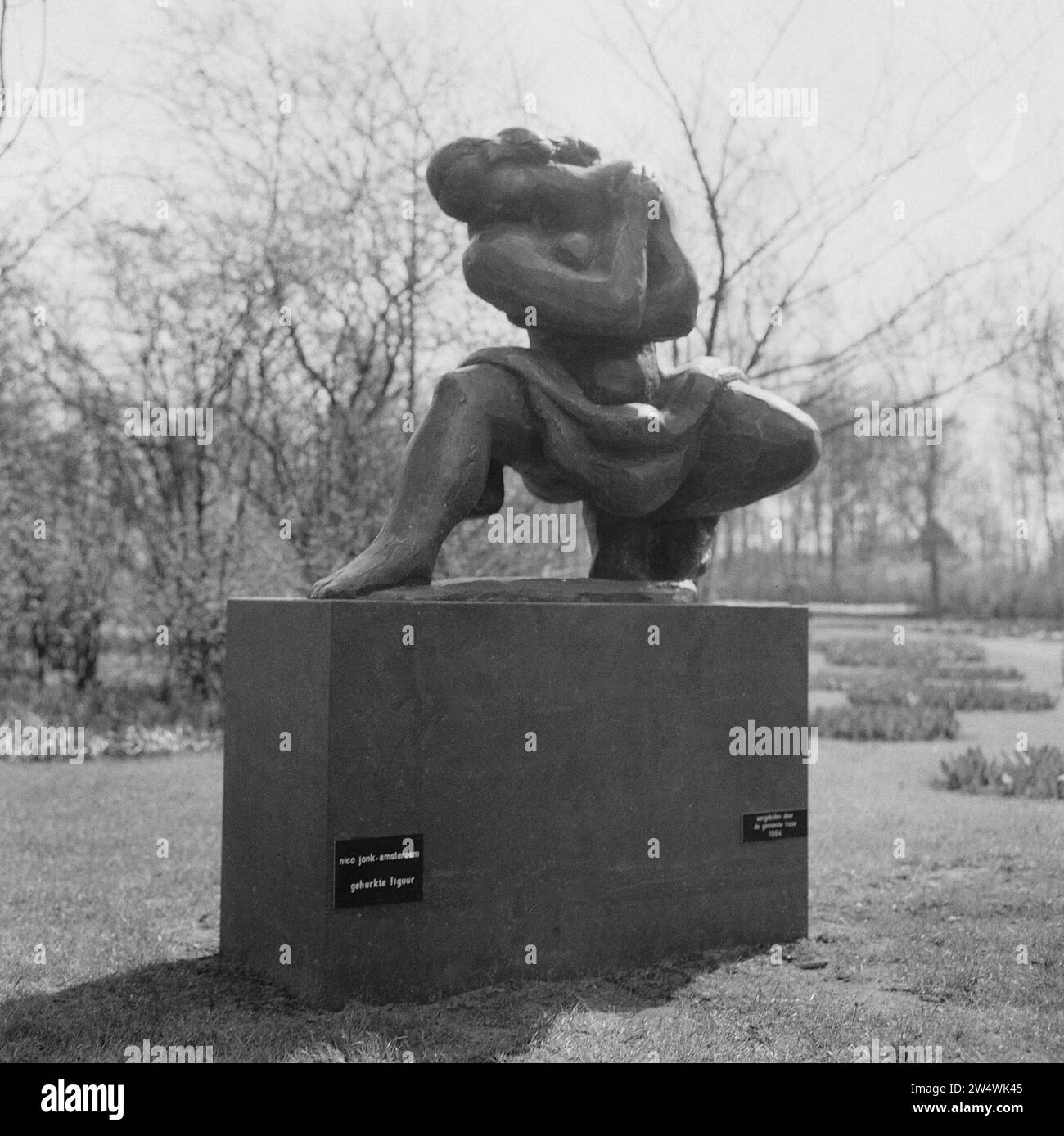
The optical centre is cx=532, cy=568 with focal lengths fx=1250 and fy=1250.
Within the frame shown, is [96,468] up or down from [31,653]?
up

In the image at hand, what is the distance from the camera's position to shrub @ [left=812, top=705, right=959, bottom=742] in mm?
10500

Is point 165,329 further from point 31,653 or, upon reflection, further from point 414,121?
point 31,653

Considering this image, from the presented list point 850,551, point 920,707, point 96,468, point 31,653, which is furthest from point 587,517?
point 850,551

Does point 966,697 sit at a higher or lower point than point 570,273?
lower

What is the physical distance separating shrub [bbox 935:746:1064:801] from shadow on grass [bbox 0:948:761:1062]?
4.07 m

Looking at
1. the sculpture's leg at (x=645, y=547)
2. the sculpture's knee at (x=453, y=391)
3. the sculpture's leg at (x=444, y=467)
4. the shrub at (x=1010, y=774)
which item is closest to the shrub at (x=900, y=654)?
the shrub at (x=1010, y=774)

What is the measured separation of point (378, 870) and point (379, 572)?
3.22 feet

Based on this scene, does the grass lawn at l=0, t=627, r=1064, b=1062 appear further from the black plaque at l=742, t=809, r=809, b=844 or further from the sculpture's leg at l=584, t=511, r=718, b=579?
the sculpture's leg at l=584, t=511, r=718, b=579

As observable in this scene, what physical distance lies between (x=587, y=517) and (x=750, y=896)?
163 cm

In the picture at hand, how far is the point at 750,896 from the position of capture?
15.4ft

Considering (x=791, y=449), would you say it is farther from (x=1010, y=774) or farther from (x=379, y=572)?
(x=1010, y=774)

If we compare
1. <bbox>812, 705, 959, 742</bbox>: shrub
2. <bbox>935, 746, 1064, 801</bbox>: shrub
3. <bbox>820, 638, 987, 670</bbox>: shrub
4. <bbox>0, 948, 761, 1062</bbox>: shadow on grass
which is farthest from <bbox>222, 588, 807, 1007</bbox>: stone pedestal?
<bbox>820, 638, 987, 670</bbox>: shrub

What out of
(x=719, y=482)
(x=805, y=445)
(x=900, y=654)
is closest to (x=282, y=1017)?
(x=719, y=482)

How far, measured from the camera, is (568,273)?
14.8 feet
